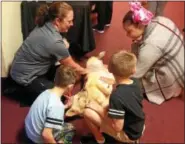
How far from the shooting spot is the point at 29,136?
1706 mm

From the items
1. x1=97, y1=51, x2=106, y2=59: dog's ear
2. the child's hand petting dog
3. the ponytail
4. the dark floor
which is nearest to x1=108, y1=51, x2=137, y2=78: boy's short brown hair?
the child's hand petting dog

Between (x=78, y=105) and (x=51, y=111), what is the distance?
340 millimetres

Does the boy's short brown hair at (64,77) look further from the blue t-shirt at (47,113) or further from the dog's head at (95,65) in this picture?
the dog's head at (95,65)

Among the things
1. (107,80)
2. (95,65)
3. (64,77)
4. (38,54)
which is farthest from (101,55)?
(64,77)

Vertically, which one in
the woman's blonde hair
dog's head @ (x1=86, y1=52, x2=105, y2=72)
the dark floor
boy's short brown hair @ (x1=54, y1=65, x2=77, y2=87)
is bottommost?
the dark floor

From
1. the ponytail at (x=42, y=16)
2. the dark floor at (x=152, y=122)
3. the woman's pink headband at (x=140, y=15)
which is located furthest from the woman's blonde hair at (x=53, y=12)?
the dark floor at (x=152, y=122)

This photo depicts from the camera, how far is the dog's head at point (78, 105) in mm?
1817

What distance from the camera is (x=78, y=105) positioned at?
6.02ft

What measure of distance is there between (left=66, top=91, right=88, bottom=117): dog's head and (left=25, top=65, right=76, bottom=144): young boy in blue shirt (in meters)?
0.21

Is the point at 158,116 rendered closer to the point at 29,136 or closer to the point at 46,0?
the point at 29,136

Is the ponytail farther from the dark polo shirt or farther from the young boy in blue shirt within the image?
the young boy in blue shirt

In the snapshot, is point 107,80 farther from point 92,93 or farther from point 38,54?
point 38,54

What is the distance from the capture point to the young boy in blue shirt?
5.00ft

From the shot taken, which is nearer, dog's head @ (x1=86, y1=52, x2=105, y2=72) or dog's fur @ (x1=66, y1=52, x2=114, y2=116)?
dog's fur @ (x1=66, y1=52, x2=114, y2=116)
